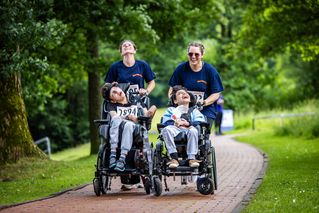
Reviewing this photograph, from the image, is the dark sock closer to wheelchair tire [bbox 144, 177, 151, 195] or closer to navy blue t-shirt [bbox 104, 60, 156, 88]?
wheelchair tire [bbox 144, 177, 151, 195]

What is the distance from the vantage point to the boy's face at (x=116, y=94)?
11.6m

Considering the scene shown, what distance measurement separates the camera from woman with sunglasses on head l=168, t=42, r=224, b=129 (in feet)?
38.4

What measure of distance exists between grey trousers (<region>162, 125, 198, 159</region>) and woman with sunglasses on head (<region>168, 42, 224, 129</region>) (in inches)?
33.4

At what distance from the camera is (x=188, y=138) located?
10.9 m

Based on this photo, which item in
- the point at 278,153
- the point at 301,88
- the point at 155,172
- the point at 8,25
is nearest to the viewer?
the point at 155,172

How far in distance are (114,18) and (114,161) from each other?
10.6 m

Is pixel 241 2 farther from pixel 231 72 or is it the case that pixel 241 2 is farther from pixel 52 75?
pixel 231 72

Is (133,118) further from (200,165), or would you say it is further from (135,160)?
(200,165)

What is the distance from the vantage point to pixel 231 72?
4809 centimetres

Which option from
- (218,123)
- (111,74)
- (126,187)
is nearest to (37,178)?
(126,187)

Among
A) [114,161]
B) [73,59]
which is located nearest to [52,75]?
[73,59]

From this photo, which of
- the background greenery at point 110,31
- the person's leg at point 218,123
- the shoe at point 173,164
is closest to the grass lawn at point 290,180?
the shoe at point 173,164

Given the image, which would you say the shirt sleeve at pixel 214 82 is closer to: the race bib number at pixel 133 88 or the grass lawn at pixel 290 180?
the race bib number at pixel 133 88

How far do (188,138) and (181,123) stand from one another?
29 centimetres
